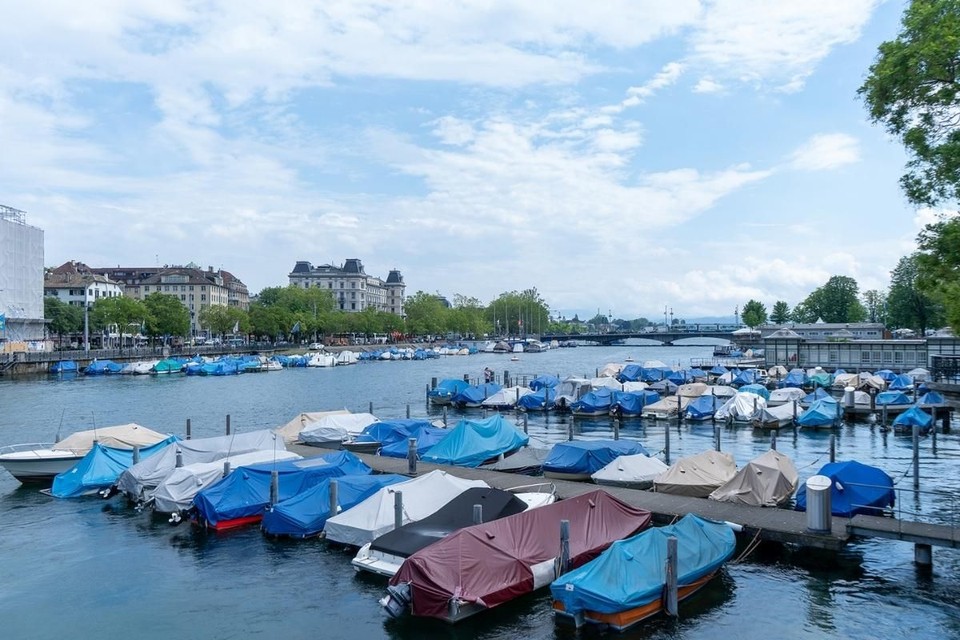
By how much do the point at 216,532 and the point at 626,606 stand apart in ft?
50.5

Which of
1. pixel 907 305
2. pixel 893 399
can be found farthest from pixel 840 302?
pixel 893 399

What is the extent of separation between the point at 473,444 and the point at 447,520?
14.3m

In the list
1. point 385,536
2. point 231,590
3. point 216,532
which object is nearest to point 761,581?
point 385,536

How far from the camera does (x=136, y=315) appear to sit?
148375 millimetres

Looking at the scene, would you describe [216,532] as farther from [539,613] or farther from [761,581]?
[761,581]

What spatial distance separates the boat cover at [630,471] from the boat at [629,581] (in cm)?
866

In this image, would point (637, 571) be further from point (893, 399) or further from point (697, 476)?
point (893, 399)

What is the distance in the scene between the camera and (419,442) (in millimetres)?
37938

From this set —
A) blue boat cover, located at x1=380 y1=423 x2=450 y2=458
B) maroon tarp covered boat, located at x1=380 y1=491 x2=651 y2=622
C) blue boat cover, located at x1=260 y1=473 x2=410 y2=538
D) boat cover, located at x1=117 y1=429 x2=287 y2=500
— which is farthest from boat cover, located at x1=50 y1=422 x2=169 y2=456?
maroon tarp covered boat, located at x1=380 y1=491 x2=651 y2=622

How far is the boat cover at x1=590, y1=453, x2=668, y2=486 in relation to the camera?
29.1 meters

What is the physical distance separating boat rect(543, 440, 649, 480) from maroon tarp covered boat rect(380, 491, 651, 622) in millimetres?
9345

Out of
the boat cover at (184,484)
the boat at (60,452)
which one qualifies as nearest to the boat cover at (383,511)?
the boat cover at (184,484)

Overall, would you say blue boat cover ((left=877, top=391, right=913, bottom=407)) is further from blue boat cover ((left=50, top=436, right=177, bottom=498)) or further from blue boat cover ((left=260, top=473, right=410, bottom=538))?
blue boat cover ((left=50, top=436, right=177, bottom=498))

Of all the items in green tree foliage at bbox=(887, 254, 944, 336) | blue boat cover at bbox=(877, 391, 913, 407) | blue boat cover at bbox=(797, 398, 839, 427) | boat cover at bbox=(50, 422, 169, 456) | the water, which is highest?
green tree foliage at bbox=(887, 254, 944, 336)
